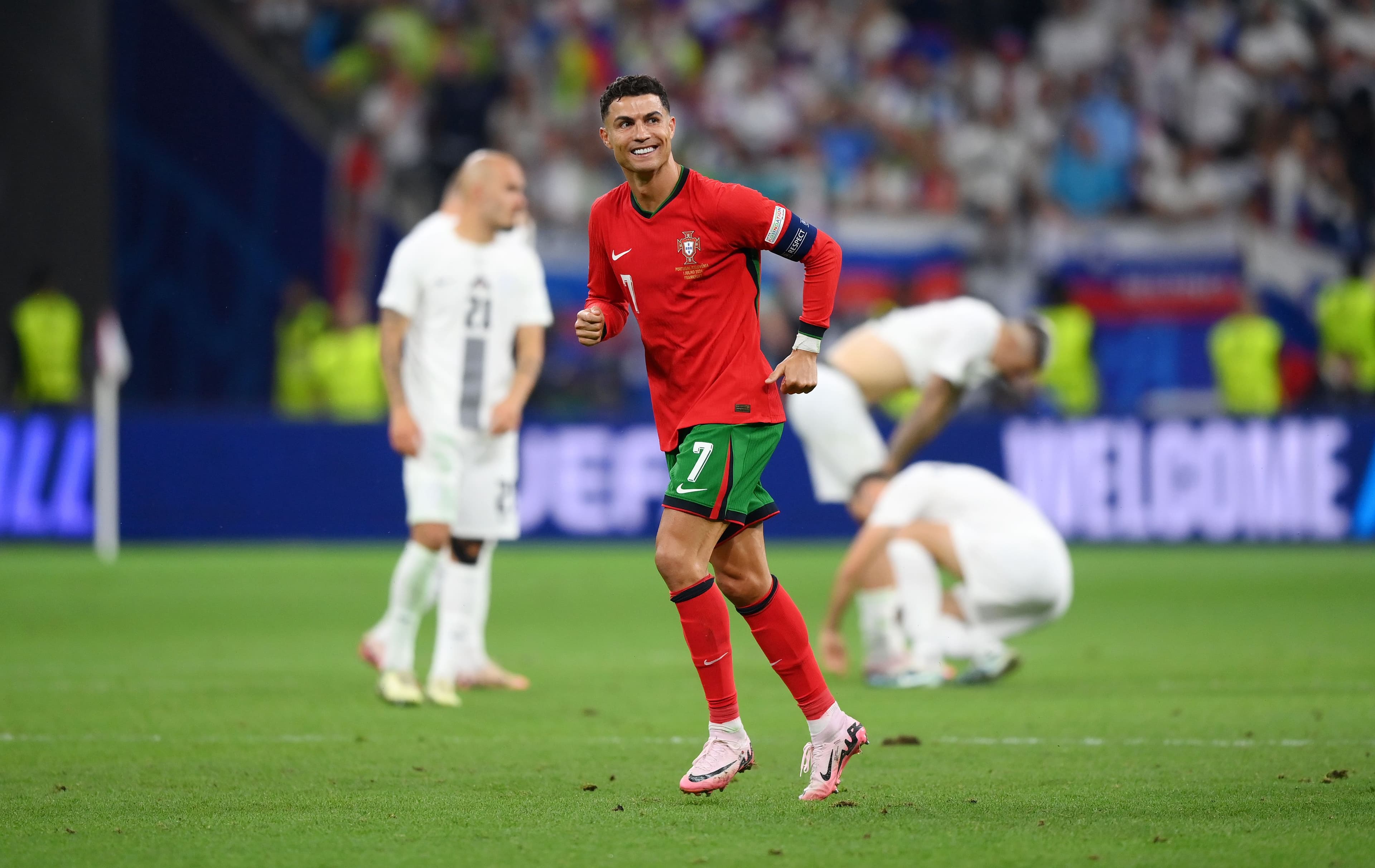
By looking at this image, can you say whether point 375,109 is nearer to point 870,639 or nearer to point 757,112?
point 757,112

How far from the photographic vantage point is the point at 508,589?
13125 millimetres

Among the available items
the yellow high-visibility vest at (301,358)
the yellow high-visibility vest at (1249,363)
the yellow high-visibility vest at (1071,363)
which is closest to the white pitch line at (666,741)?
the yellow high-visibility vest at (1249,363)

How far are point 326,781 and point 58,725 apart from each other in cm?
181

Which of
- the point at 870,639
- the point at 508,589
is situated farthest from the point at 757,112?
the point at 870,639

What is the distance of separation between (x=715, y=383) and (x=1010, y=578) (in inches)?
126

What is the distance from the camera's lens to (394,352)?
760cm

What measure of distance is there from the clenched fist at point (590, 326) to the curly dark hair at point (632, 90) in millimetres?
594

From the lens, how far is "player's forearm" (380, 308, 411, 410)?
7.51 m

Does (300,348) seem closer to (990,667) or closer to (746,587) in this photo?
(990,667)

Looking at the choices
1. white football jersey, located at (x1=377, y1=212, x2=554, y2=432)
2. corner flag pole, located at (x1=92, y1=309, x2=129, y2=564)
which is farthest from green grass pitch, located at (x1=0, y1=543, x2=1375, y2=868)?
corner flag pole, located at (x1=92, y1=309, x2=129, y2=564)

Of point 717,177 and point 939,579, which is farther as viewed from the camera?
point 717,177

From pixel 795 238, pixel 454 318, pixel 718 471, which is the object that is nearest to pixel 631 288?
pixel 795 238

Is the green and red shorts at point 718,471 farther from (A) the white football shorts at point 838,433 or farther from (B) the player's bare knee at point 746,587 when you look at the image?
(A) the white football shorts at point 838,433

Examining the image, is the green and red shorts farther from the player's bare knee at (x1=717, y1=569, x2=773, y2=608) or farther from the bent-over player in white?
the bent-over player in white
